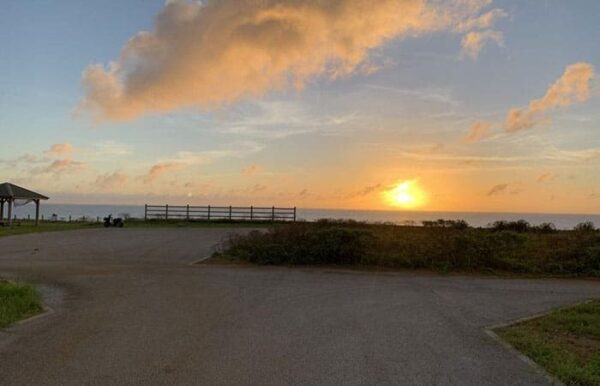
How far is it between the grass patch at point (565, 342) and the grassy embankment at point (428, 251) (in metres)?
6.69

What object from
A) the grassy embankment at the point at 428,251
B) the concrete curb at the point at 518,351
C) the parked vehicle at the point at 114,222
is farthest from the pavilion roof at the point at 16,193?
Result: the concrete curb at the point at 518,351

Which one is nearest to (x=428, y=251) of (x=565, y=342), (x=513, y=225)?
(x=565, y=342)

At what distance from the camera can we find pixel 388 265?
17.0 meters

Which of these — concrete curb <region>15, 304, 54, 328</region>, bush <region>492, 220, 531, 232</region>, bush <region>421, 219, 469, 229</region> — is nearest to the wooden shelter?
bush <region>421, 219, 469, 229</region>

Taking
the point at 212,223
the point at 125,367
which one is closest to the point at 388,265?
the point at 125,367

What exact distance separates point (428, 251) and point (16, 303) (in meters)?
11.3

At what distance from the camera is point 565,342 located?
7645 mm

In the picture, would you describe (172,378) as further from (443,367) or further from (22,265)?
(22,265)

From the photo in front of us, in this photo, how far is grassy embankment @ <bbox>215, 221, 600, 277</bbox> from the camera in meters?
16.6

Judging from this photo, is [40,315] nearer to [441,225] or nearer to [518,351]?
[518,351]

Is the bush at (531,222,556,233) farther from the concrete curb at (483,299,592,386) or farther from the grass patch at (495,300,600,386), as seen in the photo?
the grass patch at (495,300,600,386)

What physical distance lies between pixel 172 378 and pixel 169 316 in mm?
3349

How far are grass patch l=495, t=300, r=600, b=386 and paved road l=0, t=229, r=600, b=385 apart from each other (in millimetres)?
299

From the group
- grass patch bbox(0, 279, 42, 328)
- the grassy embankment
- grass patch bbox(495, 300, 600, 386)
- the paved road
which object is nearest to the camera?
the paved road
